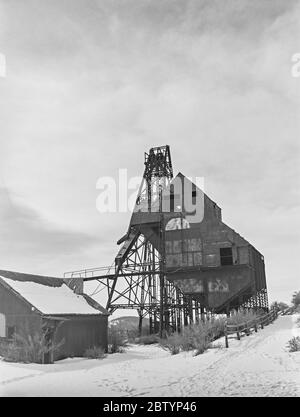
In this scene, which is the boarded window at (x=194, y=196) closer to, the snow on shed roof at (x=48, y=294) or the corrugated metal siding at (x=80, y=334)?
the snow on shed roof at (x=48, y=294)

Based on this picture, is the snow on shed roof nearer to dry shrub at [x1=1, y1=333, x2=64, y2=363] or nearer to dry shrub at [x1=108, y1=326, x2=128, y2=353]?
dry shrub at [x1=1, y1=333, x2=64, y2=363]

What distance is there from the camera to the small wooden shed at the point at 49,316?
2230 cm

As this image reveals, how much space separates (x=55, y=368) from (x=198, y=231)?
21215 mm

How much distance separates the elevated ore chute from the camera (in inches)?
1389

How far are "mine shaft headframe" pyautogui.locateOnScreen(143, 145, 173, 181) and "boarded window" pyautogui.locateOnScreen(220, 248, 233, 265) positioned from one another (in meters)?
12.2

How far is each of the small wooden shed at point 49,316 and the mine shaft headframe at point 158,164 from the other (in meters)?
20.2

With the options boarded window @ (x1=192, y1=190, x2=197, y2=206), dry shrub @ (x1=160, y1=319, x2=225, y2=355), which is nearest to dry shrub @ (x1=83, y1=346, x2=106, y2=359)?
dry shrub @ (x1=160, y1=319, x2=225, y2=355)

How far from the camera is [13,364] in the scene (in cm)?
1945

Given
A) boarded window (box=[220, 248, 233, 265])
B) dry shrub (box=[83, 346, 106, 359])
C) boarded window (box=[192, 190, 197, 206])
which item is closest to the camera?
dry shrub (box=[83, 346, 106, 359])

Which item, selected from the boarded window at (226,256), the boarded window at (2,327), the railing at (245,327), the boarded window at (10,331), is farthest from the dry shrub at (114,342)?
the boarded window at (226,256)

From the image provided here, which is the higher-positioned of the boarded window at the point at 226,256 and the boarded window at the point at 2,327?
the boarded window at the point at 226,256

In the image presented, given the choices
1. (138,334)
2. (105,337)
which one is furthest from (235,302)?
(105,337)

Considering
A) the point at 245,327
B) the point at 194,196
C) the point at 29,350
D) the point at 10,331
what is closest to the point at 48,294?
the point at 10,331
